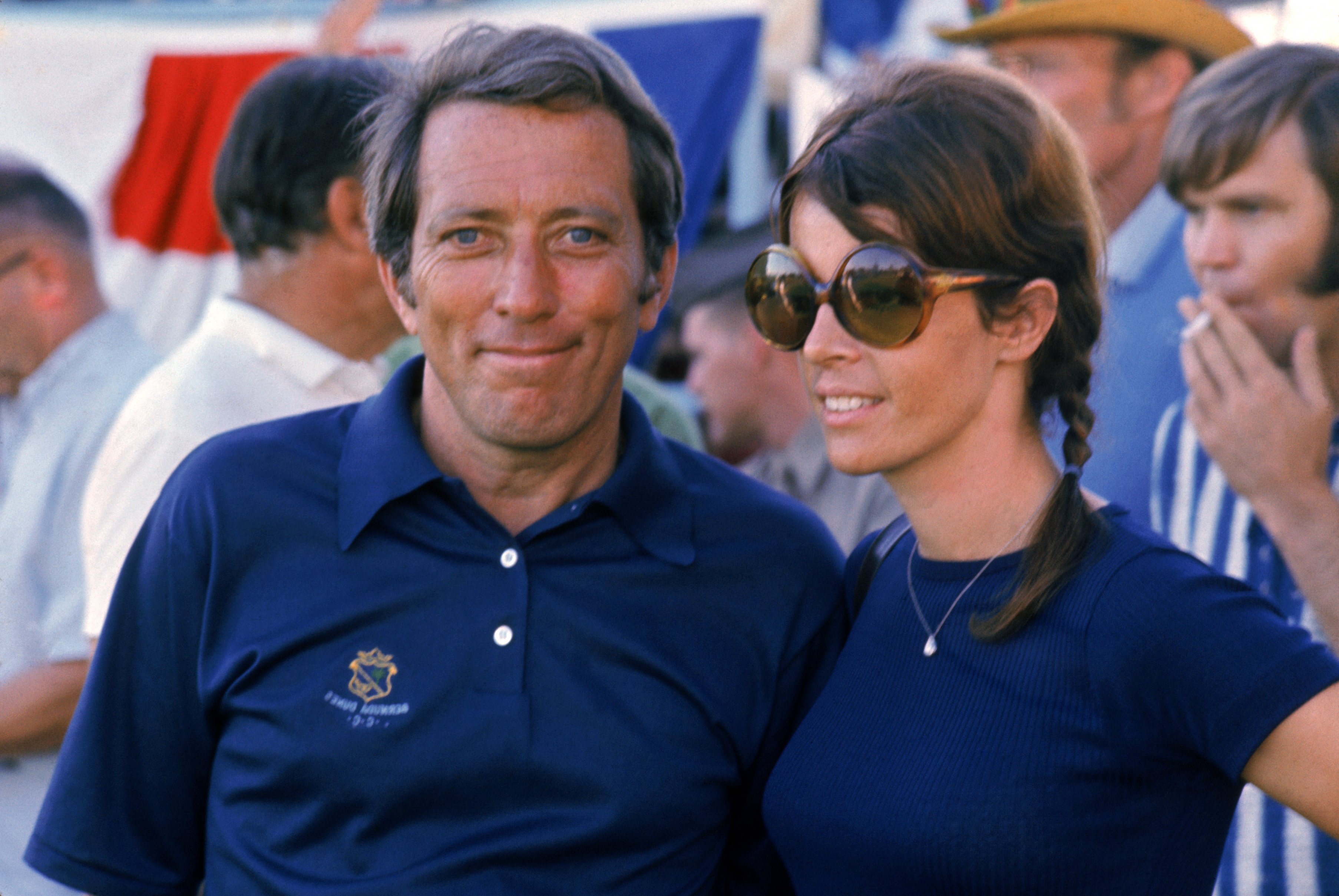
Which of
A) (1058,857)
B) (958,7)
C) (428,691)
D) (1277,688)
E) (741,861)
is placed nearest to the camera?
(1277,688)

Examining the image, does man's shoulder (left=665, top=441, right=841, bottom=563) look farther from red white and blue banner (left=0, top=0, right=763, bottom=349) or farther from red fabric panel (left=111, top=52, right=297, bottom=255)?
red fabric panel (left=111, top=52, right=297, bottom=255)

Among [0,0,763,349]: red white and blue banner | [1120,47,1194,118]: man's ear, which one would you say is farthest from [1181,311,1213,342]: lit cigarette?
[0,0,763,349]: red white and blue banner

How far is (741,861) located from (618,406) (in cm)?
90

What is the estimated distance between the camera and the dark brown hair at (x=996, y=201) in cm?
189

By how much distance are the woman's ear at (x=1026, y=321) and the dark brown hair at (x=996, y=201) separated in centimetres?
2

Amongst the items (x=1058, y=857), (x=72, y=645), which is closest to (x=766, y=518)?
(x=1058, y=857)

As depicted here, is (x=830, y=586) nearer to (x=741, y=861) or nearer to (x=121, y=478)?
(x=741, y=861)

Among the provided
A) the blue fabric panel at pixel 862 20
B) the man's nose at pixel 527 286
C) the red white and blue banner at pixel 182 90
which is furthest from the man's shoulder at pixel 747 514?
the blue fabric panel at pixel 862 20

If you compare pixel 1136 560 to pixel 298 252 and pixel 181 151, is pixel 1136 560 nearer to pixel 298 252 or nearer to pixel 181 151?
pixel 298 252

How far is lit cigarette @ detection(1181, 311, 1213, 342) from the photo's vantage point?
2.84m

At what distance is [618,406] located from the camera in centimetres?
240

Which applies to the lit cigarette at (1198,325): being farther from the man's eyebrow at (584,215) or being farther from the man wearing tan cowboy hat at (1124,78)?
the man's eyebrow at (584,215)

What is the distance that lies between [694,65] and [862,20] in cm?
99

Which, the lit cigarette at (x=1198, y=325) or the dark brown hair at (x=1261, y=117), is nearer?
the dark brown hair at (x=1261, y=117)
